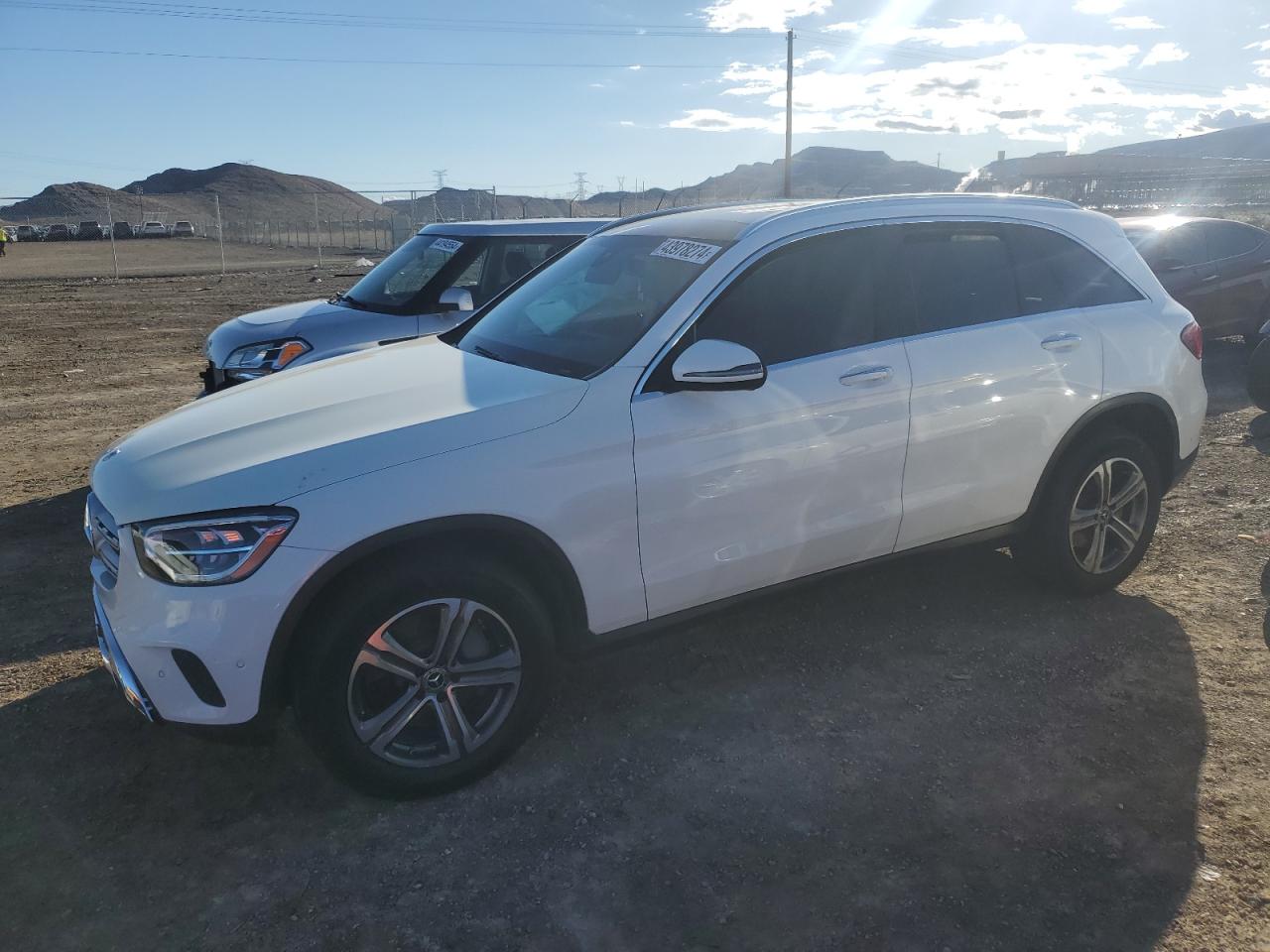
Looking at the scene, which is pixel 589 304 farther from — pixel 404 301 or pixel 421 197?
pixel 421 197

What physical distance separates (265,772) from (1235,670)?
3884 mm

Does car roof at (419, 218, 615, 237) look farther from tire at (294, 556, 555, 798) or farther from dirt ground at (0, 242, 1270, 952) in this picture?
tire at (294, 556, 555, 798)

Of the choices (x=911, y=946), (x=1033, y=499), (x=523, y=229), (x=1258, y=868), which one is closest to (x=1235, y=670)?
(x=1033, y=499)

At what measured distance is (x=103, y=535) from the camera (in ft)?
10.3

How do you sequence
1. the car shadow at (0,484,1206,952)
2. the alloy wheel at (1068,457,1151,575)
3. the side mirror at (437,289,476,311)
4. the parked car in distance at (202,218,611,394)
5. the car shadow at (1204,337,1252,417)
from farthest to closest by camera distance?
the car shadow at (1204,337,1252,417) → the side mirror at (437,289,476,311) → the parked car in distance at (202,218,611,394) → the alloy wheel at (1068,457,1151,575) → the car shadow at (0,484,1206,952)

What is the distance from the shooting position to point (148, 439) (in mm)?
3385

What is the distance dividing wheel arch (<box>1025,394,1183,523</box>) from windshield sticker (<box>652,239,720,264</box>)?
1.87 metres

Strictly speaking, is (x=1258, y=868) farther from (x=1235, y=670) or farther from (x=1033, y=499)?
(x=1033, y=499)

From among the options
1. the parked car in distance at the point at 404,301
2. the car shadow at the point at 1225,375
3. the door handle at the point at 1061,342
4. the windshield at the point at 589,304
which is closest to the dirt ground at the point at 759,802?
the windshield at the point at 589,304

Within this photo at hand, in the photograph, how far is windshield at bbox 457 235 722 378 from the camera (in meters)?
3.52

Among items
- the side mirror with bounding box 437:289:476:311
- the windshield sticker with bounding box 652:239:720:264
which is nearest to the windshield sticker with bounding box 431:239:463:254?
the side mirror with bounding box 437:289:476:311

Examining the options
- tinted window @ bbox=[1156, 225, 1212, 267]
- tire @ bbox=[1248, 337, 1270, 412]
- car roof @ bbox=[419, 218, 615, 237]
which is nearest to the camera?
car roof @ bbox=[419, 218, 615, 237]

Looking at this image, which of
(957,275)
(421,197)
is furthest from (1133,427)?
(421,197)

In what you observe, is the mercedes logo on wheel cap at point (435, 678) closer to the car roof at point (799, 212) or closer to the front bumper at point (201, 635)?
the front bumper at point (201, 635)
